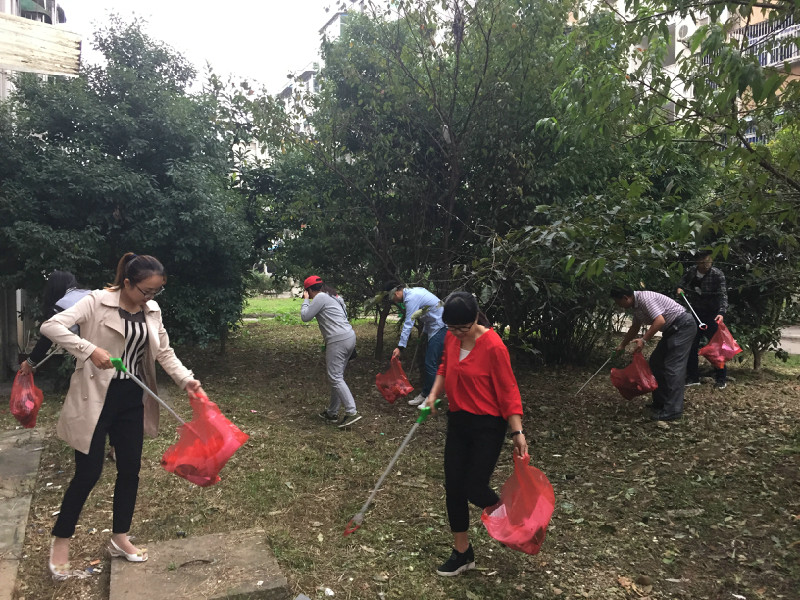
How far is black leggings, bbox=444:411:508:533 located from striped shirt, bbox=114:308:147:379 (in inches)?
66.6

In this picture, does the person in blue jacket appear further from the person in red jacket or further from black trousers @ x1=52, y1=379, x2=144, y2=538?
black trousers @ x1=52, y1=379, x2=144, y2=538

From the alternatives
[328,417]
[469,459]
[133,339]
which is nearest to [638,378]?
[328,417]

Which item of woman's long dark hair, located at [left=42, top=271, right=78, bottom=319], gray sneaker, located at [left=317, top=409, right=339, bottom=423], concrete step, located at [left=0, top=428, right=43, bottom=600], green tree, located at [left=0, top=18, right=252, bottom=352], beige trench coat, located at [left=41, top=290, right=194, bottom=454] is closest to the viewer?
beige trench coat, located at [left=41, top=290, right=194, bottom=454]

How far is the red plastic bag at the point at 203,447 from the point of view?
335 centimetres

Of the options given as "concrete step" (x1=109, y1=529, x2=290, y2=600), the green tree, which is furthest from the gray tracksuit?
"concrete step" (x1=109, y1=529, x2=290, y2=600)

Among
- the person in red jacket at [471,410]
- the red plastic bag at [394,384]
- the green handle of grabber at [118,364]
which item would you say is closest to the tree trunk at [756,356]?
the red plastic bag at [394,384]

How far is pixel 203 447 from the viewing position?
3377 millimetres

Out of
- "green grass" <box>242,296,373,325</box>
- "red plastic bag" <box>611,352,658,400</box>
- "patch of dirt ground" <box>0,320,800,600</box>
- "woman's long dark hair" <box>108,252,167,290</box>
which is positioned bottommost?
"green grass" <box>242,296,373,325</box>

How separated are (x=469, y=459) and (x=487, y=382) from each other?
17.7 inches

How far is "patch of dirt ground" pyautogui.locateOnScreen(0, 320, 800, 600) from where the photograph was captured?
3355 millimetres

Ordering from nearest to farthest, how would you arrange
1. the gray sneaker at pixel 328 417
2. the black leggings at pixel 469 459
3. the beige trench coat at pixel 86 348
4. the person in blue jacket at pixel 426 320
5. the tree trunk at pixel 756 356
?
1. the beige trench coat at pixel 86 348
2. the black leggings at pixel 469 459
3. the person in blue jacket at pixel 426 320
4. the gray sneaker at pixel 328 417
5. the tree trunk at pixel 756 356

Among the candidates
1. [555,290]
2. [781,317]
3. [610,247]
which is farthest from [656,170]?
[610,247]

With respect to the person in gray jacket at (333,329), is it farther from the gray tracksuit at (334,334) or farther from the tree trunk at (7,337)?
the tree trunk at (7,337)

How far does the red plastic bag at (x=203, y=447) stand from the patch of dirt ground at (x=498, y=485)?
69 cm
